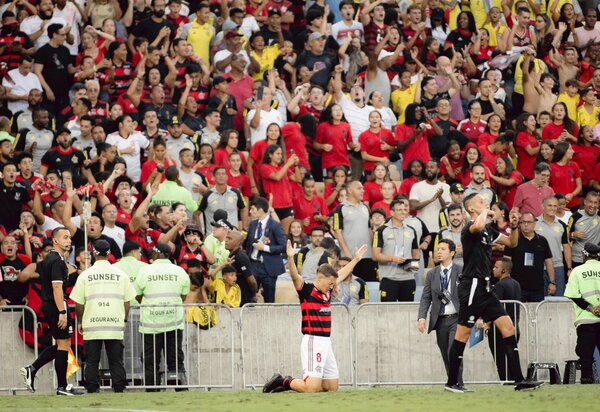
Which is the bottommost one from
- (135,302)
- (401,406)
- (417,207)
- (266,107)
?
(401,406)

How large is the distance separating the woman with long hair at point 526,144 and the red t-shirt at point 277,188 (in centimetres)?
485

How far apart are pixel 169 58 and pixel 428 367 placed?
28.1 ft

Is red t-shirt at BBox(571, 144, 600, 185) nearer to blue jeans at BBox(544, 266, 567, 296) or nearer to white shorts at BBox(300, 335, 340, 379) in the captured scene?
blue jeans at BBox(544, 266, 567, 296)

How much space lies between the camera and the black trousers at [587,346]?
18.1 meters

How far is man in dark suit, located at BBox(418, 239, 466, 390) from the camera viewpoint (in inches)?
698

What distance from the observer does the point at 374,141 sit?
24.4 m

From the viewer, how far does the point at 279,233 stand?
69.2ft

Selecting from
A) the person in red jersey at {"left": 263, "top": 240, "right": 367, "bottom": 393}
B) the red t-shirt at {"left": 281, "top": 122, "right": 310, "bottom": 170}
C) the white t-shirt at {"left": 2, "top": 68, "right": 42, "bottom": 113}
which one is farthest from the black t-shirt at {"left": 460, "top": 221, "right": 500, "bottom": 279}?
the white t-shirt at {"left": 2, "top": 68, "right": 42, "bottom": 113}

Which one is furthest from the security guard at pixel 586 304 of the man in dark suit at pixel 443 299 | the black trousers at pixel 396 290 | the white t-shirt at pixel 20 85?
the white t-shirt at pixel 20 85

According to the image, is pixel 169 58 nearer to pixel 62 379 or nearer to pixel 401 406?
pixel 62 379

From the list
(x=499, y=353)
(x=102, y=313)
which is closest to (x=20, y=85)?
(x=102, y=313)

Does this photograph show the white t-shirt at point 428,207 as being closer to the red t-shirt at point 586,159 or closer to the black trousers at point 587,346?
the red t-shirt at point 586,159

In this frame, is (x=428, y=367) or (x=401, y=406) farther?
(x=428, y=367)

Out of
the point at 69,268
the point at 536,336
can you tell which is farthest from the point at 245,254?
the point at 536,336
